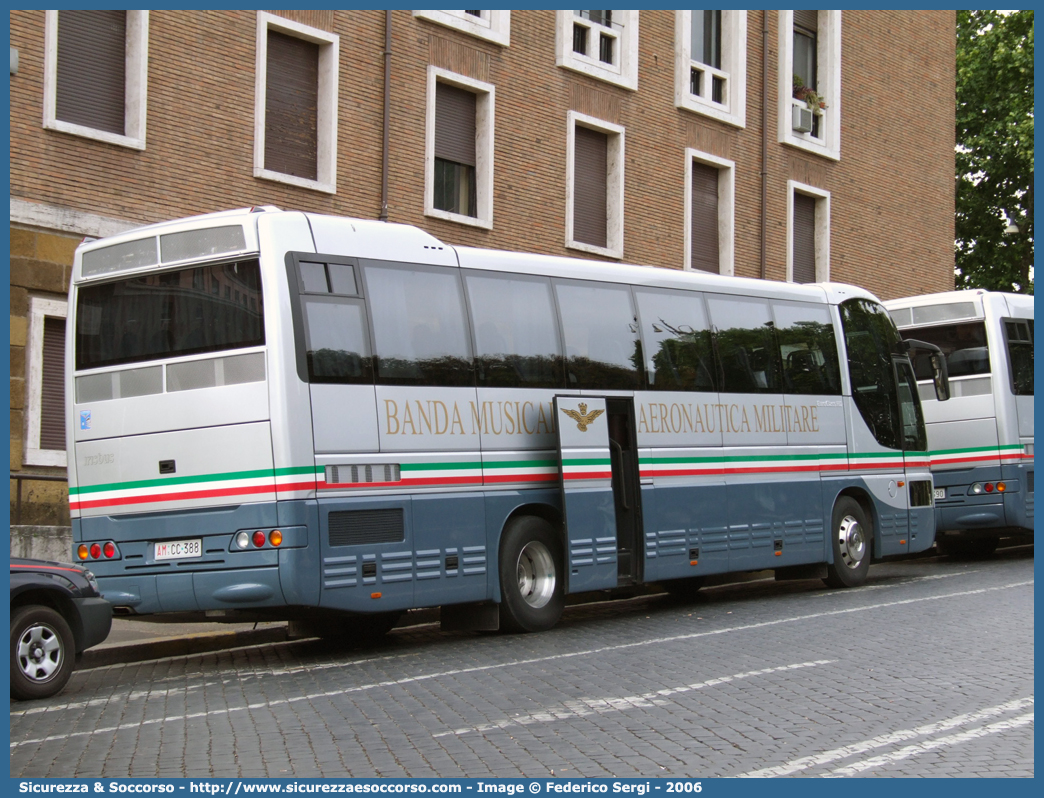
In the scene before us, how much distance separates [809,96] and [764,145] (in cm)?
235

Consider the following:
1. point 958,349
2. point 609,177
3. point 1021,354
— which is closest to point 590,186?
point 609,177

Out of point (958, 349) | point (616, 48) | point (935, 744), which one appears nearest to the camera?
point (935, 744)

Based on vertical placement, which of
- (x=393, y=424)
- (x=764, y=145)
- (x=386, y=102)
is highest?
(x=764, y=145)

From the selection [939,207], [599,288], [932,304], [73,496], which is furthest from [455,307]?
[939,207]

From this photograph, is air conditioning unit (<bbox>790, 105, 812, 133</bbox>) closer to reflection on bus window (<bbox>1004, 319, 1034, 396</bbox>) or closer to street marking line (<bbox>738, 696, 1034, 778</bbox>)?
reflection on bus window (<bbox>1004, 319, 1034, 396</bbox>)

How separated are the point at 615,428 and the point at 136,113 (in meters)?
8.33

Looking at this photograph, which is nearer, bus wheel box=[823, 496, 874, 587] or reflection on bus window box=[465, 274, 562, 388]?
reflection on bus window box=[465, 274, 562, 388]

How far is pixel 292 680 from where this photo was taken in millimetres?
10180

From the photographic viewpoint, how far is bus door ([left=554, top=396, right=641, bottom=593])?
12.8 metres

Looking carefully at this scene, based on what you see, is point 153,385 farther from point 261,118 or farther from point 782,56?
point 782,56

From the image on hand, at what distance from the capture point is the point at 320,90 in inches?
806

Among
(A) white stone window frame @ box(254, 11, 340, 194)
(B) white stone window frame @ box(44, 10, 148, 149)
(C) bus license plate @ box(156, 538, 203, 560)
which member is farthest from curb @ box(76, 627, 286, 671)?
(A) white stone window frame @ box(254, 11, 340, 194)

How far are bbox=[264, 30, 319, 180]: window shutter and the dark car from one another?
10677mm

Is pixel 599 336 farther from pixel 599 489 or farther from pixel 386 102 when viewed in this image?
pixel 386 102
